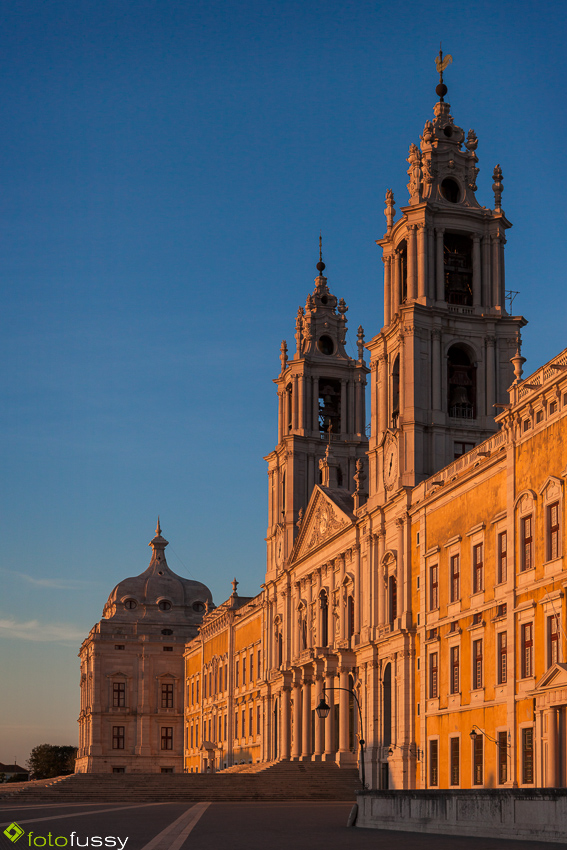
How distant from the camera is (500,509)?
4156cm

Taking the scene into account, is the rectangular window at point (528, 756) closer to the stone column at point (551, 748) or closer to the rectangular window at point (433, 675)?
the stone column at point (551, 748)

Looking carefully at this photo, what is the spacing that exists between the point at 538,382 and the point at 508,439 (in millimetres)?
2405

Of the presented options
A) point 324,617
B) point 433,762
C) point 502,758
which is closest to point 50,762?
point 324,617

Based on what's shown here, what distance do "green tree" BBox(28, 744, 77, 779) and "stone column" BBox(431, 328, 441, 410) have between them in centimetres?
10736

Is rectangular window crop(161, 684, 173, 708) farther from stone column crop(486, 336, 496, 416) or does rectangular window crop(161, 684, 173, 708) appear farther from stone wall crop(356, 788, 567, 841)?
stone wall crop(356, 788, 567, 841)

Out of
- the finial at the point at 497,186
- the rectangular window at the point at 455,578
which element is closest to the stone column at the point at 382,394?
the finial at the point at 497,186

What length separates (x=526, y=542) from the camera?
39156mm

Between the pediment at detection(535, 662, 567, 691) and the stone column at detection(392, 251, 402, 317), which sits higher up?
the stone column at detection(392, 251, 402, 317)

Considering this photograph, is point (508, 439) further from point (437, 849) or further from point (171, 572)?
point (171, 572)

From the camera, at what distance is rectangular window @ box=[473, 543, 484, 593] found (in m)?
42.9

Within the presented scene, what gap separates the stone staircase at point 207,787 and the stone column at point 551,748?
20.1 m

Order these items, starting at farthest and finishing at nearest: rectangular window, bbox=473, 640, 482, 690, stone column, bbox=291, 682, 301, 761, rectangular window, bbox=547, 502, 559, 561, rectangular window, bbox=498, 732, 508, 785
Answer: stone column, bbox=291, 682, 301, 761, rectangular window, bbox=473, 640, 482, 690, rectangular window, bbox=498, 732, 508, 785, rectangular window, bbox=547, 502, 559, 561

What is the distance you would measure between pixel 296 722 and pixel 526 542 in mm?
31296

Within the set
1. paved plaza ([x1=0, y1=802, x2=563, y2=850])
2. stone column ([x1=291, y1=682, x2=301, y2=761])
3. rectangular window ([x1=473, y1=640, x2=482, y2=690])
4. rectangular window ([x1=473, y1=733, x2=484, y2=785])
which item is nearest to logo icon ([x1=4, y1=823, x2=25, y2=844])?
paved plaza ([x1=0, y1=802, x2=563, y2=850])
